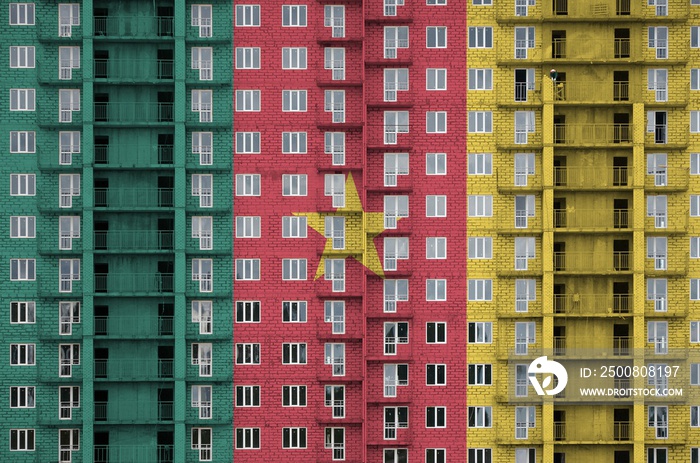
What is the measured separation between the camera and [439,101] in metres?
81.6

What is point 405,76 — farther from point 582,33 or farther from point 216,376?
point 216,376

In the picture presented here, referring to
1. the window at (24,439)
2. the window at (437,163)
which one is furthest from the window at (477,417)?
the window at (24,439)

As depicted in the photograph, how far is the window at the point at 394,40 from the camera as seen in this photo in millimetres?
81625

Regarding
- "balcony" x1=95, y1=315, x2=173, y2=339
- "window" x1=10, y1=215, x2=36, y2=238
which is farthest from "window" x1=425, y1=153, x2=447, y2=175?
"window" x1=10, y1=215, x2=36, y2=238

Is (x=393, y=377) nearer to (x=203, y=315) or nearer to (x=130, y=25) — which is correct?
(x=203, y=315)

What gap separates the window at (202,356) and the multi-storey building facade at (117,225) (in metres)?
0.13

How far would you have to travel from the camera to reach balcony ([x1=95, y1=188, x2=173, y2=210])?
8056 cm

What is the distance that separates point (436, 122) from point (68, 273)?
3229cm

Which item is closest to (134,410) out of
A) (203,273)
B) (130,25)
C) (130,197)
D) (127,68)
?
(203,273)

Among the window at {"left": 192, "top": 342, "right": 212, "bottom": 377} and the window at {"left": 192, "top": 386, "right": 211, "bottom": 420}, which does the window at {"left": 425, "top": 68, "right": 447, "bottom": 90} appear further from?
the window at {"left": 192, "top": 386, "right": 211, "bottom": 420}

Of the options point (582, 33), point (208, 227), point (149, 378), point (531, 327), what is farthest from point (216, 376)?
point (582, 33)

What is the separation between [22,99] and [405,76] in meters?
31.2

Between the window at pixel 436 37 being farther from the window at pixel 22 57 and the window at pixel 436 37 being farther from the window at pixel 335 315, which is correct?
the window at pixel 22 57

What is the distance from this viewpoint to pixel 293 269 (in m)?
81.3
